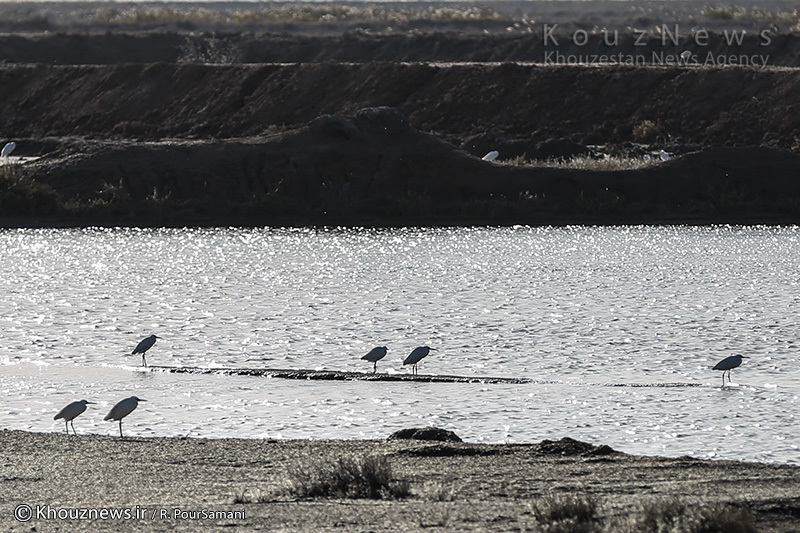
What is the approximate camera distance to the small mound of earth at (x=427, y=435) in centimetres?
1557

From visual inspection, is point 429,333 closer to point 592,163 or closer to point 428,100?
point 592,163

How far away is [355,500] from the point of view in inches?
470

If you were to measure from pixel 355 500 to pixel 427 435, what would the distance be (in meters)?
3.75

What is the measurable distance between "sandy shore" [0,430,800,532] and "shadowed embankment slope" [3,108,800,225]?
32.3m

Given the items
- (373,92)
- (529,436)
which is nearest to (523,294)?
(529,436)

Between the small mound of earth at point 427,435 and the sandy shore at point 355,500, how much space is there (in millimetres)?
353

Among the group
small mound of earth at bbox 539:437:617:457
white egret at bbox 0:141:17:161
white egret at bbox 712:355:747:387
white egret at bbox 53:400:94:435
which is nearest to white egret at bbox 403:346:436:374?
white egret at bbox 712:355:747:387

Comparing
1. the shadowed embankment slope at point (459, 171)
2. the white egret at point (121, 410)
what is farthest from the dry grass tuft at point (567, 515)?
the shadowed embankment slope at point (459, 171)

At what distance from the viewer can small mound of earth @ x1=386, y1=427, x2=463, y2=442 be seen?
1557 cm

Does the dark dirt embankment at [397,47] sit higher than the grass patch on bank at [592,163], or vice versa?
the dark dirt embankment at [397,47]

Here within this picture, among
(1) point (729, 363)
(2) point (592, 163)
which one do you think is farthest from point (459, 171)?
(1) point (729, 363)

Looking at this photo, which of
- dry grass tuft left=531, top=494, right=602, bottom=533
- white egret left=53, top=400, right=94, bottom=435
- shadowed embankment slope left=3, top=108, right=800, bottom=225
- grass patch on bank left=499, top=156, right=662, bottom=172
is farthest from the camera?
grass patch on bank left=499, top=156, right=662, bottom=172

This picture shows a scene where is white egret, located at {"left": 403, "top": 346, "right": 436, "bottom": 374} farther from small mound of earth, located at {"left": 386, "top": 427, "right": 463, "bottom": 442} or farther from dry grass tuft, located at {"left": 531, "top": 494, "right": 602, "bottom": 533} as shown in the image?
dry grass tuft, located at {"left": 531, "top": 494, "right": 602, "bottom": 533}

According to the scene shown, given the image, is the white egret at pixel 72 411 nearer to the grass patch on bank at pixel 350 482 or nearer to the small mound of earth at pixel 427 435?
the small mound of earth at pixel 427 435
